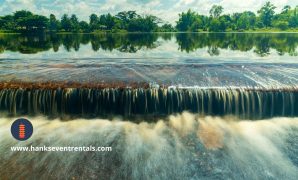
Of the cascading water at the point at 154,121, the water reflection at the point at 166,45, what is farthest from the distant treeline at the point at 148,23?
the cascading water at the point at 154,121

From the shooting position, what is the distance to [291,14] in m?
97.1

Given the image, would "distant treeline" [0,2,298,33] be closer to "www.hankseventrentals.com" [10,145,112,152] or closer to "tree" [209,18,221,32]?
"tree" [209,18,221,32]

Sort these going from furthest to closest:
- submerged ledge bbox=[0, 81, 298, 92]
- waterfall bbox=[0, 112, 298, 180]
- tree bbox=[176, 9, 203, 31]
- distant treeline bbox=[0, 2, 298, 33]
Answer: tree bbox=[176, 9, 203, 31], distant treeline bbox=[0, 2, 298, 33], submerged ledge bbox=[0, 81, 298, 92], waterfall bbox=[0, 112, 298, 180]

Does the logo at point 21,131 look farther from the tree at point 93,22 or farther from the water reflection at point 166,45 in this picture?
the tree at point 93,22

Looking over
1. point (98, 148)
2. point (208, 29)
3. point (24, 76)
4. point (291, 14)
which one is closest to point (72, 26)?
point (208, 29)

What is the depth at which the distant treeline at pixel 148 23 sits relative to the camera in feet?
311

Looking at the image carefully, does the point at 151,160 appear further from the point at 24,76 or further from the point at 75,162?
the point at 24,76

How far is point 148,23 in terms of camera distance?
4301 inches

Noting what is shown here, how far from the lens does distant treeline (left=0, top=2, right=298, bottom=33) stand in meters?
94.8

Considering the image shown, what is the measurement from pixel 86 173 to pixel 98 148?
1.46m

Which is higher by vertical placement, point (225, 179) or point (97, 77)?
point (97, 77)

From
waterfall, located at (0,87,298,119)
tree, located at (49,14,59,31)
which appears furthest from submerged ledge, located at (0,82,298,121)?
tree, located at (49,14,59,31)

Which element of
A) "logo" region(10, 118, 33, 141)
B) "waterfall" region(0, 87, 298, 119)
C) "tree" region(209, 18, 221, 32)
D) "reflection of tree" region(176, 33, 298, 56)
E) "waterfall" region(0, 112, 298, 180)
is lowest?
"waterfall" region(0, 112, 298, 180)

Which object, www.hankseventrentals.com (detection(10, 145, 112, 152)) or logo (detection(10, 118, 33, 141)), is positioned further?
logo (detection(10, 118, 33, 141))
